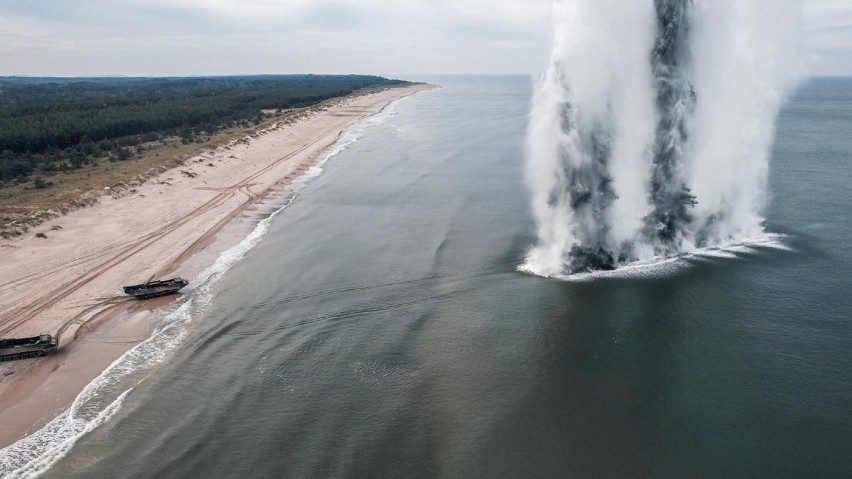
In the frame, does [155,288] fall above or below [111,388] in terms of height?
above

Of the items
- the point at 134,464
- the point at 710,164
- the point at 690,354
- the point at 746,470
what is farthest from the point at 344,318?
the point at 710,164

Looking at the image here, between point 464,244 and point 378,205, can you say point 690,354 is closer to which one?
point 464,244

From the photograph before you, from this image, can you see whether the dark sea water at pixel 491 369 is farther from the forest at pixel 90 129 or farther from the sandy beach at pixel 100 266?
the forest at pixel 90 129

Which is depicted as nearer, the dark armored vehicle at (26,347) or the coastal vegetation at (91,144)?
the dark armored vehicle at (26,347)

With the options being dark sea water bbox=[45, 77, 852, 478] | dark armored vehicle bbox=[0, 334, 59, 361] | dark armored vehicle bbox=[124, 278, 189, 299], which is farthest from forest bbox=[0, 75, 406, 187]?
dark sea water bbox=[45, 77, 852, 478]

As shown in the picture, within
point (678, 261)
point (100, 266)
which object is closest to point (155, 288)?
point (100, 266)

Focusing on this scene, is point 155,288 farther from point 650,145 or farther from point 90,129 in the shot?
point 90,129

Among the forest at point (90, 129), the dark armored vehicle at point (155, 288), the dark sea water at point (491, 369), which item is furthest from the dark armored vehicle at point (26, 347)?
the forest at point (90, 129)
